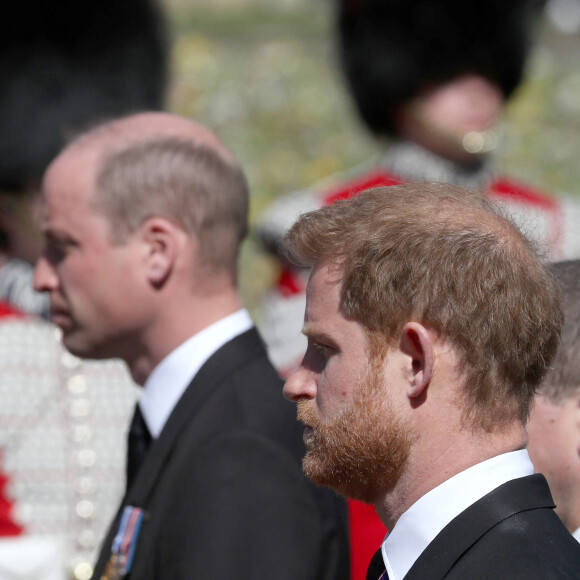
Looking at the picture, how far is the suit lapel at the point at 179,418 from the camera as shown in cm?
218

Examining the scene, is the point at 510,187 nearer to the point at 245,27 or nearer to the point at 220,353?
the point at 220,353

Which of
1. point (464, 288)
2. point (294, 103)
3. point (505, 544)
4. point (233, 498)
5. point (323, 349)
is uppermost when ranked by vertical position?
point (464, 288)

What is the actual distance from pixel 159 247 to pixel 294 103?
5.92 m

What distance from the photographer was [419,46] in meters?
4.78

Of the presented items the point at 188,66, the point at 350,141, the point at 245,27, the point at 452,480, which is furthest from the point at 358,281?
the point at 245,27

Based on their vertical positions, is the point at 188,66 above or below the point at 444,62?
below

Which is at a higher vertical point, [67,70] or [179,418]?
[67,70]

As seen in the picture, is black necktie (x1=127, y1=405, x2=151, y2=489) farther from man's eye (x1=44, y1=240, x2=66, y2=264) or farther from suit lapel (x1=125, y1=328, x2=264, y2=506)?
man's eye (x1=44, y1=240, x2=66, y2=264)

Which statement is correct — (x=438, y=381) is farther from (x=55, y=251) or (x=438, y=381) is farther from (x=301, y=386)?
(x=55, y=251)

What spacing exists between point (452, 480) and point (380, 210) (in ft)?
A: 1.29

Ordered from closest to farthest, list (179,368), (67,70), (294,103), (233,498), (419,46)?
(233,498)
(179,368)
(67,70)
(419,46)
(294,103)

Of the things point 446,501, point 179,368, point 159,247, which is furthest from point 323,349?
point 159,247

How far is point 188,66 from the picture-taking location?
26.9 ft

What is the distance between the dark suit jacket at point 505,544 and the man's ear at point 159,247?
3.70 feet
